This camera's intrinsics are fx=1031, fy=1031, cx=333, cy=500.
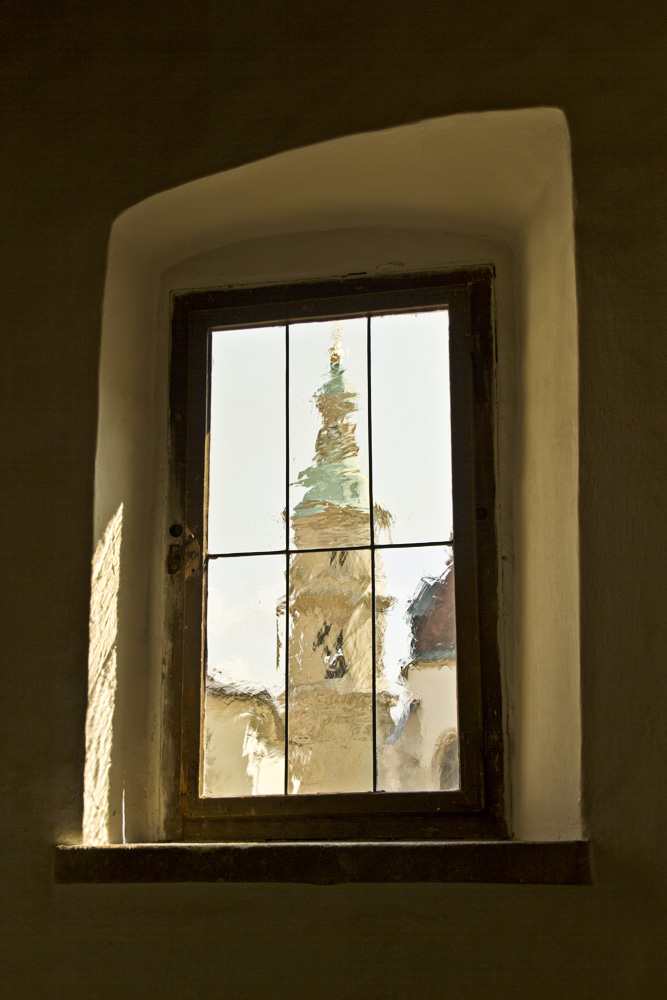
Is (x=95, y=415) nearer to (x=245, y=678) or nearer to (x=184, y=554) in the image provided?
(x=184, y=554)

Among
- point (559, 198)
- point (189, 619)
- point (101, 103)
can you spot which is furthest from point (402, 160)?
point (189, 619)

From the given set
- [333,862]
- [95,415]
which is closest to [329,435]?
[95,415]

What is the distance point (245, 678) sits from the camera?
6.99 ft

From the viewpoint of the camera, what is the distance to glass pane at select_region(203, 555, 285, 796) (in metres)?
2.08

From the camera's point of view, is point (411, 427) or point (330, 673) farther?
point (411, 427)

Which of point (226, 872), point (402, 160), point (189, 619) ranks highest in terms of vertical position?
point (402, 160)

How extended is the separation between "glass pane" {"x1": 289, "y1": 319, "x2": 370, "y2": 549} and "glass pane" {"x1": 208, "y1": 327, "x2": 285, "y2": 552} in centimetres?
4

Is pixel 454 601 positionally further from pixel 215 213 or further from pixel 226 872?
pixel 215 213

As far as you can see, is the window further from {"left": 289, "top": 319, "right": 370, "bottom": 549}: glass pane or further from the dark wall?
the dark wall

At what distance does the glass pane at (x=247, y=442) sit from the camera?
87.3 inches

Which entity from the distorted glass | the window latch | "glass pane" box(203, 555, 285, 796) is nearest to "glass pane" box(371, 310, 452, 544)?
the distorted glass

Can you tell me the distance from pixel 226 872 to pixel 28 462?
0.88 m

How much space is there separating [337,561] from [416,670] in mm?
279

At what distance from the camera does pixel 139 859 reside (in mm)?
1798
